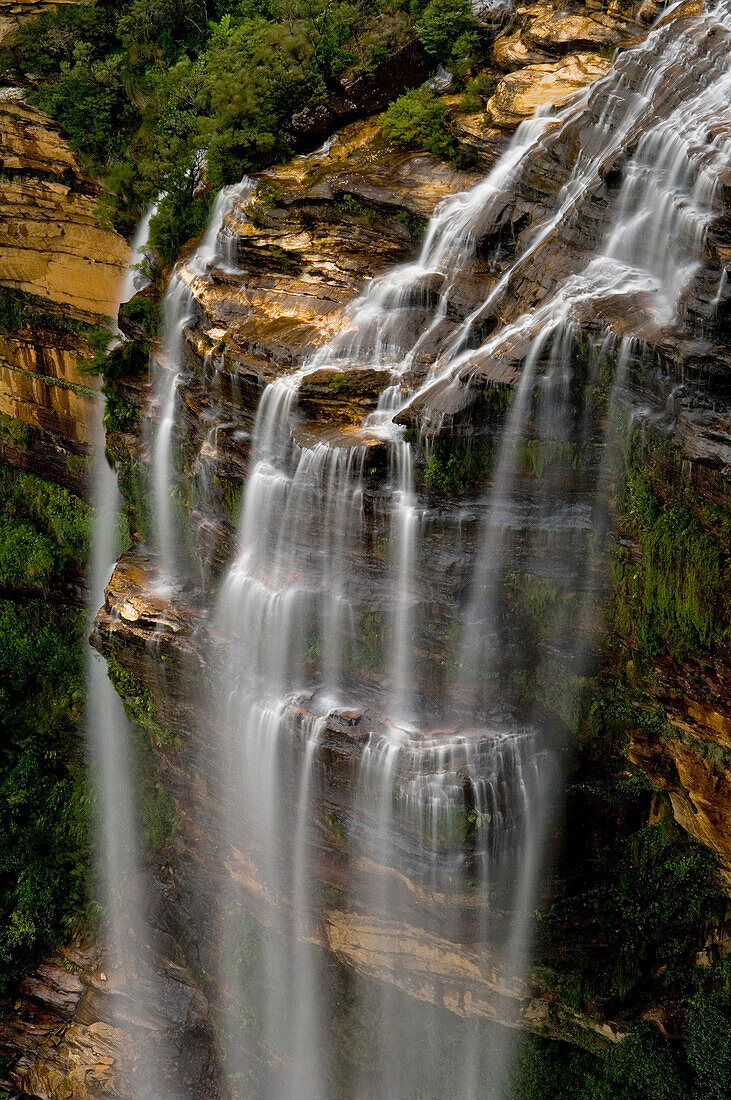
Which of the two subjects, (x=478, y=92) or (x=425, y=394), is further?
(x=478, y=92)

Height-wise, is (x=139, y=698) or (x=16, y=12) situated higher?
(x=16, y=12)

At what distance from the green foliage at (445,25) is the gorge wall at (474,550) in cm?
132

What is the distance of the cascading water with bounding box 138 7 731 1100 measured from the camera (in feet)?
45.3

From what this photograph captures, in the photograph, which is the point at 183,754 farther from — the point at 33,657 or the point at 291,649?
the point at 33,657

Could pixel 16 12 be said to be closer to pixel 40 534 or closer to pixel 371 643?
pixel 40 534

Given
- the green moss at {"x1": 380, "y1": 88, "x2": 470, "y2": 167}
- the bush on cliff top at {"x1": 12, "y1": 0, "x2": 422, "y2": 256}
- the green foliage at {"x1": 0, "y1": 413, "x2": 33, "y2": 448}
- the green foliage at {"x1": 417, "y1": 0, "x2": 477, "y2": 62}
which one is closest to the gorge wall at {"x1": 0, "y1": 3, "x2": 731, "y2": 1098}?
the green moss at {"x1": 380, "y1": 88, "x2": 470, "y2": 167}

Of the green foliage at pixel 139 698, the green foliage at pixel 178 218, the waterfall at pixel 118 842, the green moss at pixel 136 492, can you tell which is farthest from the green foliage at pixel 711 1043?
the green foliage at pixel 178 218

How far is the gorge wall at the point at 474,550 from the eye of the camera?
42.0ft

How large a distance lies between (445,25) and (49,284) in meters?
13.3

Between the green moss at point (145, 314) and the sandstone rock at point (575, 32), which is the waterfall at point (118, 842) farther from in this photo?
the sandstone rock at point (575, 32)

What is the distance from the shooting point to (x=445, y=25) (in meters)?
20.0

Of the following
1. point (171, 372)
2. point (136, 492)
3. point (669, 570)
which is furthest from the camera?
point (136, 492)

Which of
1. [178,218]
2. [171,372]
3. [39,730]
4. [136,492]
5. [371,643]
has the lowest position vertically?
[39,730]

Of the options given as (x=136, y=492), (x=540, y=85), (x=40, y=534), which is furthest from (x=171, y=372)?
(x=540, y=85)
